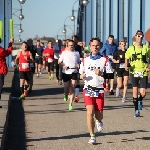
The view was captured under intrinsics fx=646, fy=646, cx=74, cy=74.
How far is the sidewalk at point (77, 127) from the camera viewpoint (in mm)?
9555

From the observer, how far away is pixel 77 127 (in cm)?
1157

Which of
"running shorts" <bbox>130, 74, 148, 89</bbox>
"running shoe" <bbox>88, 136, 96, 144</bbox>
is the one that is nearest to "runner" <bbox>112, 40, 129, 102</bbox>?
"running shorts" <bbox>130, 74, 148, 89</bbox>

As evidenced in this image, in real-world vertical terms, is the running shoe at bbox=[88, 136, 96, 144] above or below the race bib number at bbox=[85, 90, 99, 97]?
below

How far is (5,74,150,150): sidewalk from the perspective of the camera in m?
9.55

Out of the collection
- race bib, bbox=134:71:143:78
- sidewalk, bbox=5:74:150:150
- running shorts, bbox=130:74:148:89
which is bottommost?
sidewalk, bbox=5:74:150:150

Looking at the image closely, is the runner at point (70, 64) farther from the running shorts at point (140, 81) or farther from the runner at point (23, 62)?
the runner at point (23, 62)

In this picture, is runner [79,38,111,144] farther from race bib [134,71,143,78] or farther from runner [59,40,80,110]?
runner [59,40,80,110]

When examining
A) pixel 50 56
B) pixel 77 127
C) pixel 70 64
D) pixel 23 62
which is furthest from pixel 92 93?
pixel 50 56

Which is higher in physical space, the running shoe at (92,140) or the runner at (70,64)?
the runner at (70,64)

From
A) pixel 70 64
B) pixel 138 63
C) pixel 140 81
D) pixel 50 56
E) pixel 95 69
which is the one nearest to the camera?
pixel 95 69

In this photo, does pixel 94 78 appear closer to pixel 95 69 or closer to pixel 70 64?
pixel 95 69

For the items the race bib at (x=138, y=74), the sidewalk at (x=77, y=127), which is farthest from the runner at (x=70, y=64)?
the race bib at (x=138, y=74)

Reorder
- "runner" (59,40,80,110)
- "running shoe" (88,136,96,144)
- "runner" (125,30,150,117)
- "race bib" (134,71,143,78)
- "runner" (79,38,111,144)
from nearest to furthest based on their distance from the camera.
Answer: "running shoe" (88,136,96,144) < "runner" (79,38,111,144) < "runner" (125,30,150,117) < "race bib" (134,71,143,78) < "runner" (59,40,80,110)

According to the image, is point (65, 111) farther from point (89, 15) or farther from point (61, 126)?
point (89, 15)
